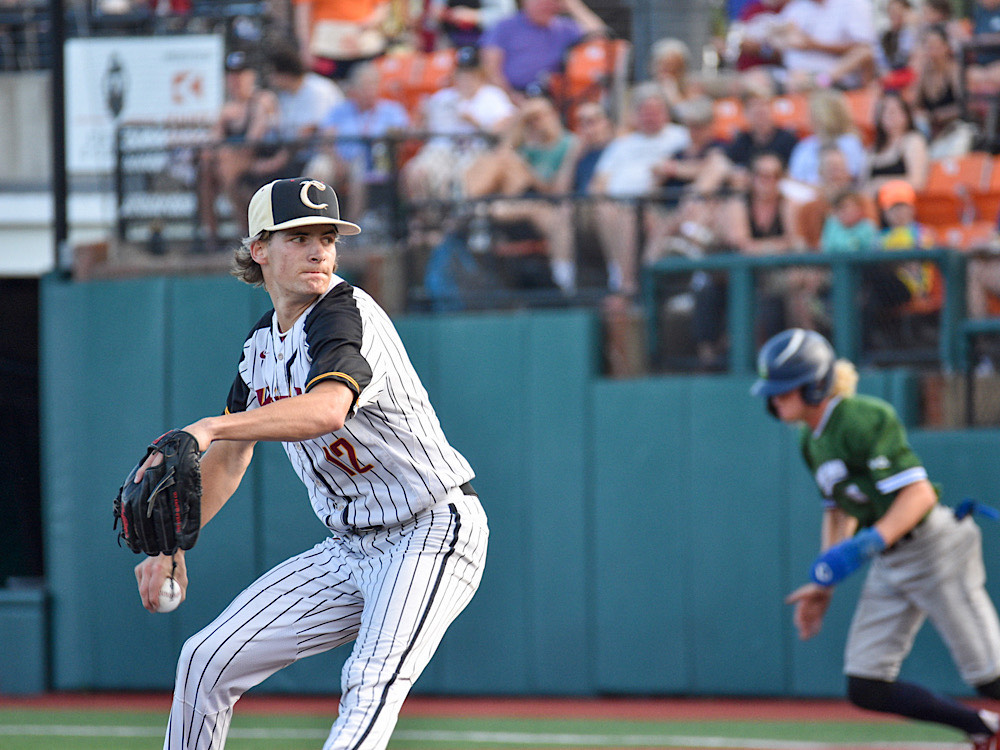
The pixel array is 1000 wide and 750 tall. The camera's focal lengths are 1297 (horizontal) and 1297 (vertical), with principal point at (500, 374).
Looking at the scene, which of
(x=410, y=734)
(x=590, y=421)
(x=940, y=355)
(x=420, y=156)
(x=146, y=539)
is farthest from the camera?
(x=420, y=156)

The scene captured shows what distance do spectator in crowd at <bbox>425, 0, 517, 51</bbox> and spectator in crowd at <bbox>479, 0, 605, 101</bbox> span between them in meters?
0.39

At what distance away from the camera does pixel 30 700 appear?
847cm

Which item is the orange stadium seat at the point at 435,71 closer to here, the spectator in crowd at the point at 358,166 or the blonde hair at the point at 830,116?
the spectator in crowd at the point at 358,166

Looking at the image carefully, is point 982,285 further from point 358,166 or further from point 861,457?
point 358,166

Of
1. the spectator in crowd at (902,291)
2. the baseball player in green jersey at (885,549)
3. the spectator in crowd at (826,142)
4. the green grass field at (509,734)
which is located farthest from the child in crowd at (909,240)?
the green grass field at (509,734)

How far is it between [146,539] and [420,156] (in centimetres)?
595

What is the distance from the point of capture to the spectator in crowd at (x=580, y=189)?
332 inches

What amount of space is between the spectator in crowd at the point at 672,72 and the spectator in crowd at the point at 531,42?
737 mm

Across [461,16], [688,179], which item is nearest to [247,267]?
[688,179]

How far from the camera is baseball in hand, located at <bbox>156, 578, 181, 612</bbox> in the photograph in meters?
3.89

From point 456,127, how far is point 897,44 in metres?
3.54

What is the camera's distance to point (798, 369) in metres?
5.32

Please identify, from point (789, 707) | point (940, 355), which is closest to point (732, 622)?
point (789, 707)

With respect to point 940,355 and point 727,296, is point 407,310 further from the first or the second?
point 940,355
